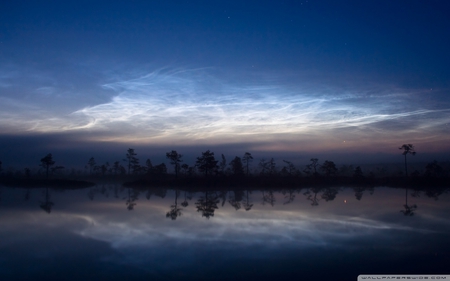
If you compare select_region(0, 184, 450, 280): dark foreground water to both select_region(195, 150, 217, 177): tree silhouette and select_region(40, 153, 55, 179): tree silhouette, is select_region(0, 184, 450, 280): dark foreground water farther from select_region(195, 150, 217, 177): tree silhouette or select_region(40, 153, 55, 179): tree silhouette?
select_region(40, 153, 55, 179): tree silhouette

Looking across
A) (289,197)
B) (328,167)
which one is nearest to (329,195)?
(289,197)

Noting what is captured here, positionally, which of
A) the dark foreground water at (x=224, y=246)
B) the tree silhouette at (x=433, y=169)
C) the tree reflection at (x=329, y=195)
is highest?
the tree silhouette at (x=433, y=169)

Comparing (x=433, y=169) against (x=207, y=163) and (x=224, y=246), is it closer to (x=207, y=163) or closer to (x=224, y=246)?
(x=207, y=163)

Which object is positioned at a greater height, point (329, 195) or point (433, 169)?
point (433, 169)

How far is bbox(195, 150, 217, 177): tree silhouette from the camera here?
38938 millimetres

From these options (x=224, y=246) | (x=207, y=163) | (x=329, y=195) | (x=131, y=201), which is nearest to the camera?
(x=224, y=246)

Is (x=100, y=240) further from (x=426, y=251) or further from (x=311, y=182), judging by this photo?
(x=311, y=182)

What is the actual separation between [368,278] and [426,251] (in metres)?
4.11

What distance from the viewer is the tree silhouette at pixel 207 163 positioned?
1533 inches

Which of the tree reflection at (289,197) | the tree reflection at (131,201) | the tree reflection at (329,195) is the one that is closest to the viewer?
Answer: the tree reflection at (131,201)

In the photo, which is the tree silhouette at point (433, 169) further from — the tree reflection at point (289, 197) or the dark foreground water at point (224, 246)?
the dark foreground water at point (224, 246)

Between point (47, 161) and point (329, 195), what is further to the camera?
point (47, 161)

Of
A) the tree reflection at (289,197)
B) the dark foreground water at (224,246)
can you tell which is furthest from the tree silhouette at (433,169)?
the dark foreground water at (224,246)

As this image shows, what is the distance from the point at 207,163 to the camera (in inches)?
1539
